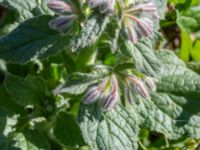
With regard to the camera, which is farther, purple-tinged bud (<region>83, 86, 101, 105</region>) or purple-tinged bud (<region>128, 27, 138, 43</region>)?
purple-tinged bud (<region>83, 86, 101, 105</region>)

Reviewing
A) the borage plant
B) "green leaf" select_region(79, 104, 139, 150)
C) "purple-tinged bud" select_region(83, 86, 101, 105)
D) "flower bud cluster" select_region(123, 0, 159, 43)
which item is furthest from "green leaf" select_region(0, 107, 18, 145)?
"flower bud cluster" select_region(123, 0, 159, 43)

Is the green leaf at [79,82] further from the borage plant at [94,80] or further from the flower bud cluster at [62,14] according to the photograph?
the flower bud cluster at [62,14]

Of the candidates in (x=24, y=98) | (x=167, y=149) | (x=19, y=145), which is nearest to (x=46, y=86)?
(x=24, y=98)

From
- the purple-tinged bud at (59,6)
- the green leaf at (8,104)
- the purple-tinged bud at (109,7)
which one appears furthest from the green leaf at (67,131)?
the purple-tinged bud at (109,7)

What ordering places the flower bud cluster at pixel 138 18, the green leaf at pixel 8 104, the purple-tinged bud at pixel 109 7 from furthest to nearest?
the green leaf at pixel 8 104
the flower bud cluster at pixel 138 18
the purple-tinged bud at pixel 109 7

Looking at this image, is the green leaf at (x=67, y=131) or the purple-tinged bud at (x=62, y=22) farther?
the green leaf at (x=67, y=131)

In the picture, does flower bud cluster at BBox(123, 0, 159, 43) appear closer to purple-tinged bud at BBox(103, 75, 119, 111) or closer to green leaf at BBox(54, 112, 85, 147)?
purple-tinged bud at BBox(103, 75, 119, 111)

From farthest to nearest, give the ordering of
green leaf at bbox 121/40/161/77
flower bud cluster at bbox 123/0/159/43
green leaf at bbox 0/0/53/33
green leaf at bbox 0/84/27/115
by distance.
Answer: green leaf at bbox 0/84/27/115, green leaf at bbox 0/0/53/33, green leaf at bbox 121/40/161/77, flower bud cluster at bbox 123/0/159/43

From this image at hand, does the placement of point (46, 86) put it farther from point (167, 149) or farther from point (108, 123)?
point (167, 149)
